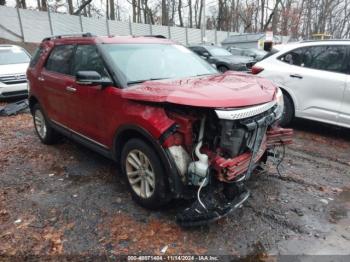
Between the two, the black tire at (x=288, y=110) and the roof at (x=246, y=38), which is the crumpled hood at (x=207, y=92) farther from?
the roof at (x=246, y=38)

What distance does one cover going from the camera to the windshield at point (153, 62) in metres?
3.81

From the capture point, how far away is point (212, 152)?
10.1 feet

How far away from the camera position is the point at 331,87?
5.54 metres

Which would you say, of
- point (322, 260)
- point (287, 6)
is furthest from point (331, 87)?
point (287, 6)

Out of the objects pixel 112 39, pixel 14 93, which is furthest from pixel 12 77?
pixel 112 39

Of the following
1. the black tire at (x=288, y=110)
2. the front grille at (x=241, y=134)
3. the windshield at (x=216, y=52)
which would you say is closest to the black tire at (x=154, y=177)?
the front grille at (x=241, y=134)

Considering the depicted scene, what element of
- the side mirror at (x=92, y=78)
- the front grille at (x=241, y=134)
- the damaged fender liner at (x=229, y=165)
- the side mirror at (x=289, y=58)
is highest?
the side mirror at (x=92, y=78)

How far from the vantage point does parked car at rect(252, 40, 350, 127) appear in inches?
216

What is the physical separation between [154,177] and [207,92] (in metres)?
1.00

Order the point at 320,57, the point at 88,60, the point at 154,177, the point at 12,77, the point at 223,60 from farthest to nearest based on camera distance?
1. the point at 223,60
2. the point at 12,77
3. the point at 320,57
4. the point at 88,60
5. the point at 154,177

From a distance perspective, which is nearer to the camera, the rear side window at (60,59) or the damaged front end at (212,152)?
the damaged front end at (212,152)

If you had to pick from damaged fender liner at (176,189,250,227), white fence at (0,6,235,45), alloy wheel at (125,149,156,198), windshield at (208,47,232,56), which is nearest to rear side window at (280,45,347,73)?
damaged fender liner at (176,189,250,227)

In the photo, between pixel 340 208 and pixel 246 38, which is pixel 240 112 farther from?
pixel 246 38

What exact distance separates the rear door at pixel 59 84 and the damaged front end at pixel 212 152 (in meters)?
2.07
